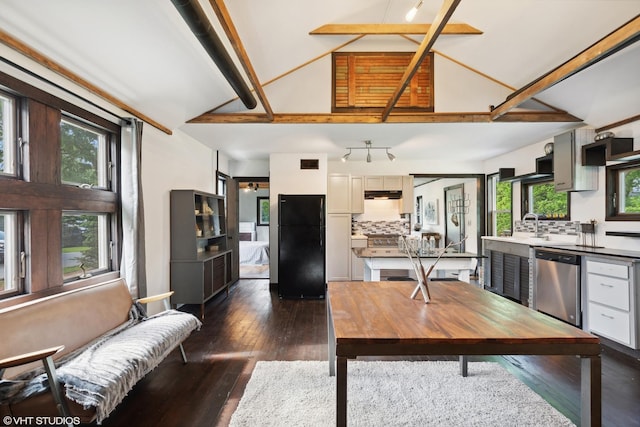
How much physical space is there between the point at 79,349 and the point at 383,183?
5.15m

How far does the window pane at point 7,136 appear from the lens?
6.55 feet

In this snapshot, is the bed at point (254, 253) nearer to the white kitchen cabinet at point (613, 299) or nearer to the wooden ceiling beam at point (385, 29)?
the wooden ceiling beam at point (385, 29)

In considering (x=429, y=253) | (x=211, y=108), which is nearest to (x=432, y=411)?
(x=429, y=253)

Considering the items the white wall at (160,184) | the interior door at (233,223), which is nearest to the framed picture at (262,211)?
the interior door at (233,223)

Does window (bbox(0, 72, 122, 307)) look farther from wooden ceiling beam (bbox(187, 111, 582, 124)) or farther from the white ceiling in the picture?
wooden ceiling beam (bbox(187, 111, 582, 124))

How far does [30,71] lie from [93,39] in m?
0.46

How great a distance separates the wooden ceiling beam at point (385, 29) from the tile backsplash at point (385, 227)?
3746 mm

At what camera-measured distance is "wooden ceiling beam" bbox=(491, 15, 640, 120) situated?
6.88 ft

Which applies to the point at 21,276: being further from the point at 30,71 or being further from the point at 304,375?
the point at 304,375

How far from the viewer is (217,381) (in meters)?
2.38

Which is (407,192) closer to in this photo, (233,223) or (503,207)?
(503,207)

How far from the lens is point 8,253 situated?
2045 millimetres

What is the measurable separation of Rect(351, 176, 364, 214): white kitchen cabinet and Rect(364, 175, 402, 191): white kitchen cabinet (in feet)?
0.42

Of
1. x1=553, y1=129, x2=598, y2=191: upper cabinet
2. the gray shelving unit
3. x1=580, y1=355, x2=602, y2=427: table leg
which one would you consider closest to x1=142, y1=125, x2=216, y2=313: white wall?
the gray shelving unit
